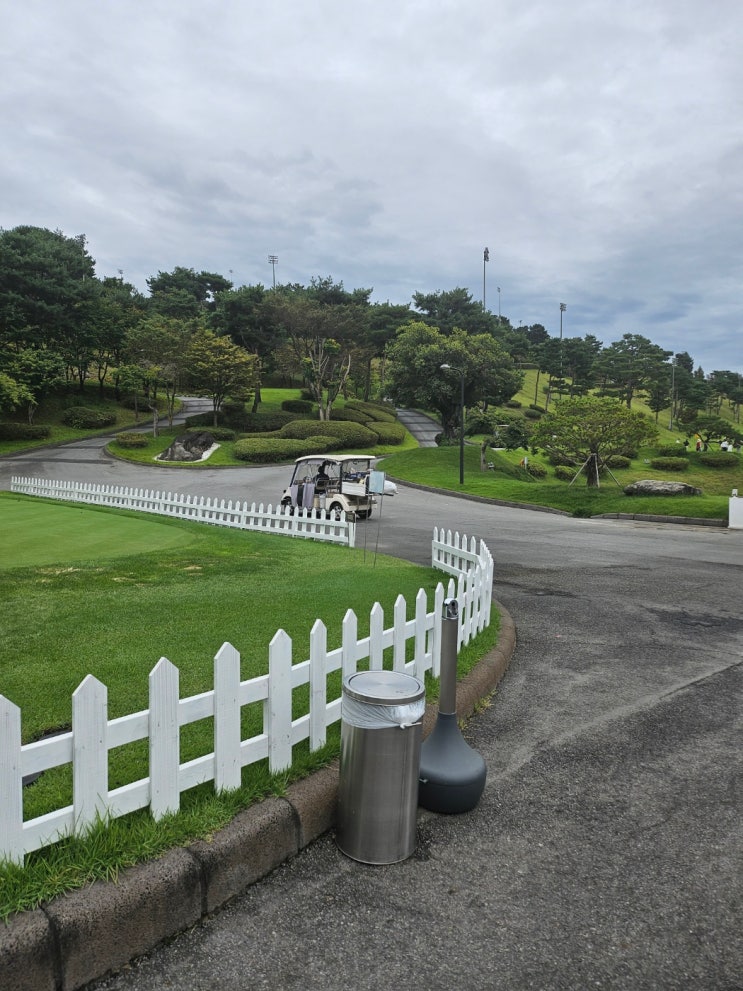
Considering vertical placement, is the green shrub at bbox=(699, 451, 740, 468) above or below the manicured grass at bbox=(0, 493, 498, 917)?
above

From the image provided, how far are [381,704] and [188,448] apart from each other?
123 ft

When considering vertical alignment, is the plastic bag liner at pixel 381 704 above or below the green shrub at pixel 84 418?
below

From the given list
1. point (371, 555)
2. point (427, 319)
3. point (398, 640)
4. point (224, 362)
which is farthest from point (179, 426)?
point (398, 640)

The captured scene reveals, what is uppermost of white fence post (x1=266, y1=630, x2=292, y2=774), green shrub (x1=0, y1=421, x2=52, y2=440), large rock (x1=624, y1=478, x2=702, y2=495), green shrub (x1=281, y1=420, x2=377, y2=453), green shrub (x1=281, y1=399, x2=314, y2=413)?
green shrub (x1=281, y1=399, x2=314, y2=413)

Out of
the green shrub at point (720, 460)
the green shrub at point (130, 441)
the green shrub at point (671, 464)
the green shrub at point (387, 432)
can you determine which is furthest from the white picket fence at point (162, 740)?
the green shrub at point (387, 432)

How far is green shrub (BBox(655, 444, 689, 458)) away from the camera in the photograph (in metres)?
43.7

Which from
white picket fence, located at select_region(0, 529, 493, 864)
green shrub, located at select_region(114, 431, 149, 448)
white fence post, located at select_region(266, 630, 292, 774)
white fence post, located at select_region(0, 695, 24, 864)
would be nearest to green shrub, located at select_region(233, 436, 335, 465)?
green shrub, located at select_region(114, 431, 149, 448)

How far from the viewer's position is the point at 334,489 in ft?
57.6

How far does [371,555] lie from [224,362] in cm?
3616

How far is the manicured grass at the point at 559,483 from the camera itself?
23625 millimetres

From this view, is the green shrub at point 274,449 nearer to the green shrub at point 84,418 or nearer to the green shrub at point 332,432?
the green shrub at point 332,432

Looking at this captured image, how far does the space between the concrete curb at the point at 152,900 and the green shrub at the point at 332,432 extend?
4219cm

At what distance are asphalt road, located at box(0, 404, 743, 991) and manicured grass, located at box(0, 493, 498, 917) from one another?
1.38 feet

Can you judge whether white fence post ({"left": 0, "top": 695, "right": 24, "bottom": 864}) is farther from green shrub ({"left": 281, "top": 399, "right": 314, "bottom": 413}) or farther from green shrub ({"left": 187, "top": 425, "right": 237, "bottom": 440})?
green shrub ({"left": 281, "top": 399, "right": 314, "bottom": 413})
